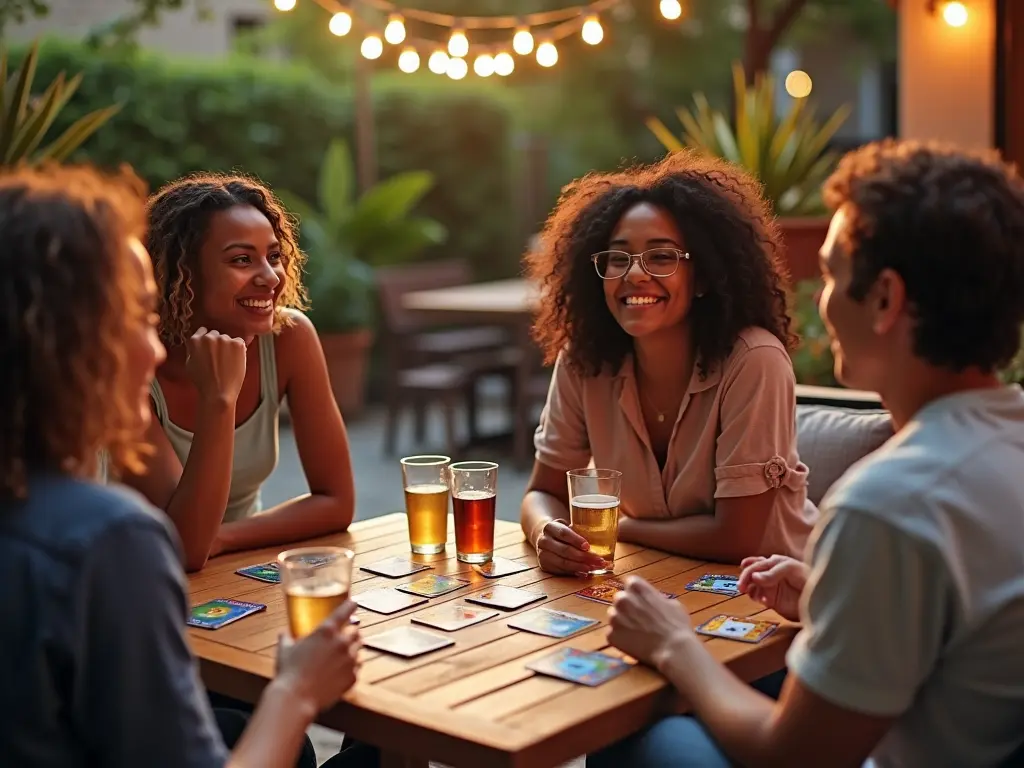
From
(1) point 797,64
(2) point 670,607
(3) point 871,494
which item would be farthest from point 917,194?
(1) point 797,64

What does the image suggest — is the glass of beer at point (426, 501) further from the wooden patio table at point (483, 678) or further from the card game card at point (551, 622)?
the card game card at point (551, 622)

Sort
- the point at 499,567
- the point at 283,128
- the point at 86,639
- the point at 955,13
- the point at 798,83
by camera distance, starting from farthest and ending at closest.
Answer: the point at 798,83, the point at 283,128, the point at 955,13, the point at 499,567, the point at 86,639

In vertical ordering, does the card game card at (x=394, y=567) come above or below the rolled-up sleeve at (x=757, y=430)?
below

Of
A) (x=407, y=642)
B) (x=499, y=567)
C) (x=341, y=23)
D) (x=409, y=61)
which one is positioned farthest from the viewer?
Answer: (x=409, y=61)

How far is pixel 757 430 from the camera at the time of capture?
103 inches

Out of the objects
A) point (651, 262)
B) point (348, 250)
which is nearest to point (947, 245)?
point (651, 262)

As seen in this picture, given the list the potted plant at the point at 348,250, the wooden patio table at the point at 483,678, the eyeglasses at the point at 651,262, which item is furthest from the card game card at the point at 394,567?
the potted plant at the point at 348,250

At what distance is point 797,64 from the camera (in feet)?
59.2

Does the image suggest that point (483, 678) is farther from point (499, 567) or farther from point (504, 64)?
point (504, 64)

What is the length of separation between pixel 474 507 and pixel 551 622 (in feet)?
1.28

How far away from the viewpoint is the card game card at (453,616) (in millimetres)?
2152

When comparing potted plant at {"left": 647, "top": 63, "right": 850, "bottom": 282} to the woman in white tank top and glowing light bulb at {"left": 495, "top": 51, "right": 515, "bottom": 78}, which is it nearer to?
glowing light bulb at {"left": 495, "top": 51, "right": 515, "bottom": 78}

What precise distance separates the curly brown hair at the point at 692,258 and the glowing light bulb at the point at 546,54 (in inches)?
121

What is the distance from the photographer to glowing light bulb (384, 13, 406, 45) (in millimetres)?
5863
